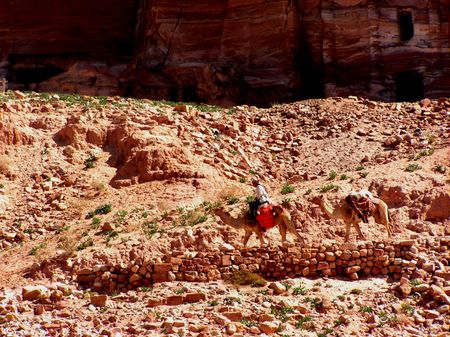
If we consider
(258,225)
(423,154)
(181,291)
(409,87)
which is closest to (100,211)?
(258,225)

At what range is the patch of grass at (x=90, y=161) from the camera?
26844mm

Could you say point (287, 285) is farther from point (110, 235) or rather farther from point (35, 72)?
point (35, 72)

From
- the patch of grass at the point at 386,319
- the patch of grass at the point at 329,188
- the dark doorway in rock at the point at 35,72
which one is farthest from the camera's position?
the dark doorway in rock at the point at 35,72

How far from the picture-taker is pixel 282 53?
33031 millimetres

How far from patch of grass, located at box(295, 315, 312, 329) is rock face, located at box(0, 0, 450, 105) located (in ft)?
44.3

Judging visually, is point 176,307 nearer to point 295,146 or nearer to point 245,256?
point 245,256

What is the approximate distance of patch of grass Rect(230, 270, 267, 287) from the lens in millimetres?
21844

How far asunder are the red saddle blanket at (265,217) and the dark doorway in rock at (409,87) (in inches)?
466

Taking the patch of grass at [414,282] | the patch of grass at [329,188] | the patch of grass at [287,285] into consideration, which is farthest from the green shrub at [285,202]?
the patch of grass at [414,282]

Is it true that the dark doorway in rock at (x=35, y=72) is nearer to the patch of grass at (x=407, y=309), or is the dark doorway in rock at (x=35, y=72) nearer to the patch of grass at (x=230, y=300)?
the patch of grass at (x=230, y=300)

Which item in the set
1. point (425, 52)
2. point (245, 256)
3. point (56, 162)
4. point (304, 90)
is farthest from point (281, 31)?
point (245, 256)

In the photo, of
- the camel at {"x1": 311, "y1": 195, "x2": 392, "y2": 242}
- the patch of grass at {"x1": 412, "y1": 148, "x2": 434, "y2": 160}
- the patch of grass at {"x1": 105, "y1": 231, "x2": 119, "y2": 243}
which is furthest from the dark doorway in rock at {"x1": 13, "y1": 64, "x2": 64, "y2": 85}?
the camel at {"x1": 311, "y1": 195, "x2": 392, "y2": 242}

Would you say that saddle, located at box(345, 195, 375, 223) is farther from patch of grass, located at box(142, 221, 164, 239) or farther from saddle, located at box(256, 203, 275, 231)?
patch of grass, located at box(142, 221, 164, 239)

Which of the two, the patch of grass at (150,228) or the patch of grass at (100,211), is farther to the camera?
the patch of grass at (100,211)
